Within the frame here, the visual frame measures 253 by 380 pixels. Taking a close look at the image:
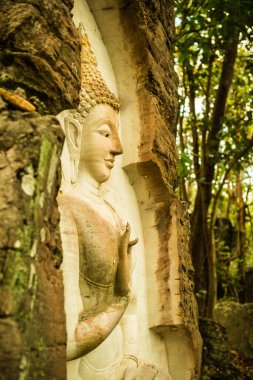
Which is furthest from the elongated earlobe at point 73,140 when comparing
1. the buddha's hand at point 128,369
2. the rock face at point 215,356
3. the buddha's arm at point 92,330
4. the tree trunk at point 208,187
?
the tree trunk at point 208,187

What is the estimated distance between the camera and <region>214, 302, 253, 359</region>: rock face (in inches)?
279

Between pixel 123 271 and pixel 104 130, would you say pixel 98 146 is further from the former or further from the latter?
pixel 123 271

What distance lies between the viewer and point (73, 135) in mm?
Result: 2984

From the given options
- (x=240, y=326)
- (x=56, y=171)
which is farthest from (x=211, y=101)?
(x=56, y=171)

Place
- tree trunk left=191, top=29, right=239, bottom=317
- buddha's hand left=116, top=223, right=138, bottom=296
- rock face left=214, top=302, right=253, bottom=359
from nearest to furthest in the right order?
buddha's hand left=116, top=223, right=138, bottom=296 < tree trunk left=191, top=29, right=239, bottom=317 < rock face left=214, top=302, right=253, bottom=359

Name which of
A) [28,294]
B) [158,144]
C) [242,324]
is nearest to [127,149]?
[158,144]

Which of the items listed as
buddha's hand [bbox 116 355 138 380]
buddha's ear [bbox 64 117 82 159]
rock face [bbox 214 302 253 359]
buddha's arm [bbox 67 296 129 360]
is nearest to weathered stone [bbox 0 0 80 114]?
buddha's ear [bbox 64 117 82 159]

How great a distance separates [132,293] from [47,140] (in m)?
1.34

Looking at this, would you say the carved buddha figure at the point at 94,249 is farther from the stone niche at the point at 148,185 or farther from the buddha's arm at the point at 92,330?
the stone niche at the point at 148,185

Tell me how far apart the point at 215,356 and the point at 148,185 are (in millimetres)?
2645

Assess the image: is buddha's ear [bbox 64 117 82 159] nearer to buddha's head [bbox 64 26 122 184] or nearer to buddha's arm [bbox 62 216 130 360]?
buddha's head [bbox 64 26 122 184]

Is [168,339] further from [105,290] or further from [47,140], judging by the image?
[47,140]

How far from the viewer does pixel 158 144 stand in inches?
137

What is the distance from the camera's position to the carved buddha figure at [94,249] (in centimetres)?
254
